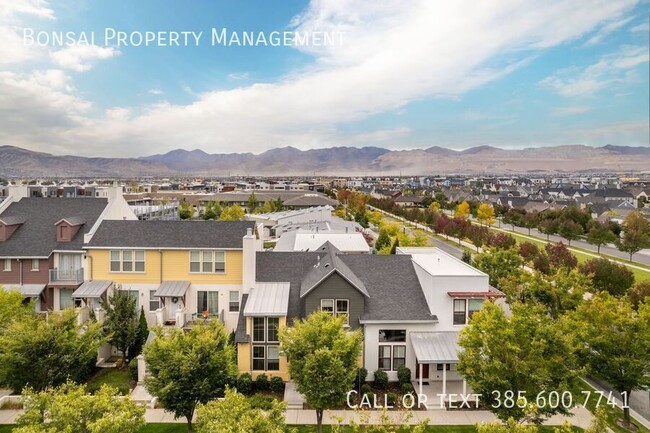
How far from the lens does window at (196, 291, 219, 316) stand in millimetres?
30578

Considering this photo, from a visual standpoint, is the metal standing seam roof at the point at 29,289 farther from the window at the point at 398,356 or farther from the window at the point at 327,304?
the window at the point at 398,356

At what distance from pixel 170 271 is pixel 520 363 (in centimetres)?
2329

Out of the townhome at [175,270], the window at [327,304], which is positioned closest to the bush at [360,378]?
the window at [327,304]

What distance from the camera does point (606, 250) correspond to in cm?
7550

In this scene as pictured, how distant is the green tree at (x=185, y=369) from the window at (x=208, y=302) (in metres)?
11.0

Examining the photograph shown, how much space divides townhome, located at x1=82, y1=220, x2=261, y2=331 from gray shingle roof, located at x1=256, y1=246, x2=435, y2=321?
223 cm

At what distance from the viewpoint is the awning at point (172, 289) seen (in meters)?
29.1

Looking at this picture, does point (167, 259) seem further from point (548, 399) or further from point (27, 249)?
point (548, 399)

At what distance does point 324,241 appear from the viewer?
48031 mm

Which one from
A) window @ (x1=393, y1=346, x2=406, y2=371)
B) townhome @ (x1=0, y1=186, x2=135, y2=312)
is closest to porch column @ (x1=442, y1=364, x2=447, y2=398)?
window @ (x1=393, y1=346, x2=406, y2=371)

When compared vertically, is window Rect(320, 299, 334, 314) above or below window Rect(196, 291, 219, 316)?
above

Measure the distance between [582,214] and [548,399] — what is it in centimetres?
9262

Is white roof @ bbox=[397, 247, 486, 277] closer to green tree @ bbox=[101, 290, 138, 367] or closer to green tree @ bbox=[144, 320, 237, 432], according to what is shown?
green tree @ bbox=[144, 320, 237, 432]

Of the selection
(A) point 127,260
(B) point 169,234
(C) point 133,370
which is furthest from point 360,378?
(A) point 127,260
